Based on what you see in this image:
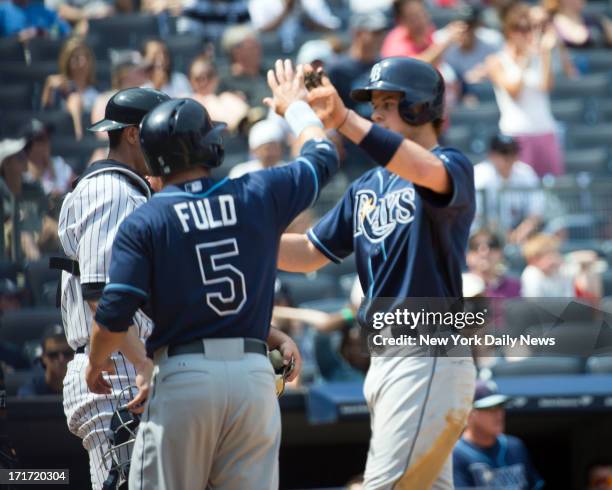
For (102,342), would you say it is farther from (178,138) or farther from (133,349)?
(178,138)

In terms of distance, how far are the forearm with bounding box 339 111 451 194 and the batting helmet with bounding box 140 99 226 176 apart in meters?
0.58

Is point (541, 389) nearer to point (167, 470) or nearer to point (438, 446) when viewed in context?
point (438, 446)

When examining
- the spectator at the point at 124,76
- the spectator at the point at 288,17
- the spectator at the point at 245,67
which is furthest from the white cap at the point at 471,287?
the spectator at the point at 288,17

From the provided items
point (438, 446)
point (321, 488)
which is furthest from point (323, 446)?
point (438, 446)

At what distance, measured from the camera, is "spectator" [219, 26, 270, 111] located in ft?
34.0

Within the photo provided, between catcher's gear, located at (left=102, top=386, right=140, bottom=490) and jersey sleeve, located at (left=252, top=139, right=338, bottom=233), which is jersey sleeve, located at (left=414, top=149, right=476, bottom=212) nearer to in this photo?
jersey sleeve, located at (left=252, top=139, right=338, bottom=233)

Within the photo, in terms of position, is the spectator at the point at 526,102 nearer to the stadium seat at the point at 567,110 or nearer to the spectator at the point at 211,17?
the stadium seat at the point at 567,110

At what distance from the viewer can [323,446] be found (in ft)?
25.2

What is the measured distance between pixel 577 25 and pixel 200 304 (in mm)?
9676

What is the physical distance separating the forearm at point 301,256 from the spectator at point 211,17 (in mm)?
6841

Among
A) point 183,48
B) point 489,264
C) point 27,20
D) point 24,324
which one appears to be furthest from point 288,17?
point 24,324

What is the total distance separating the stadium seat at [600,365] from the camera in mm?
7855

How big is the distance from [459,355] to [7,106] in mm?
6517

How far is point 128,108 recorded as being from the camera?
169 inches
